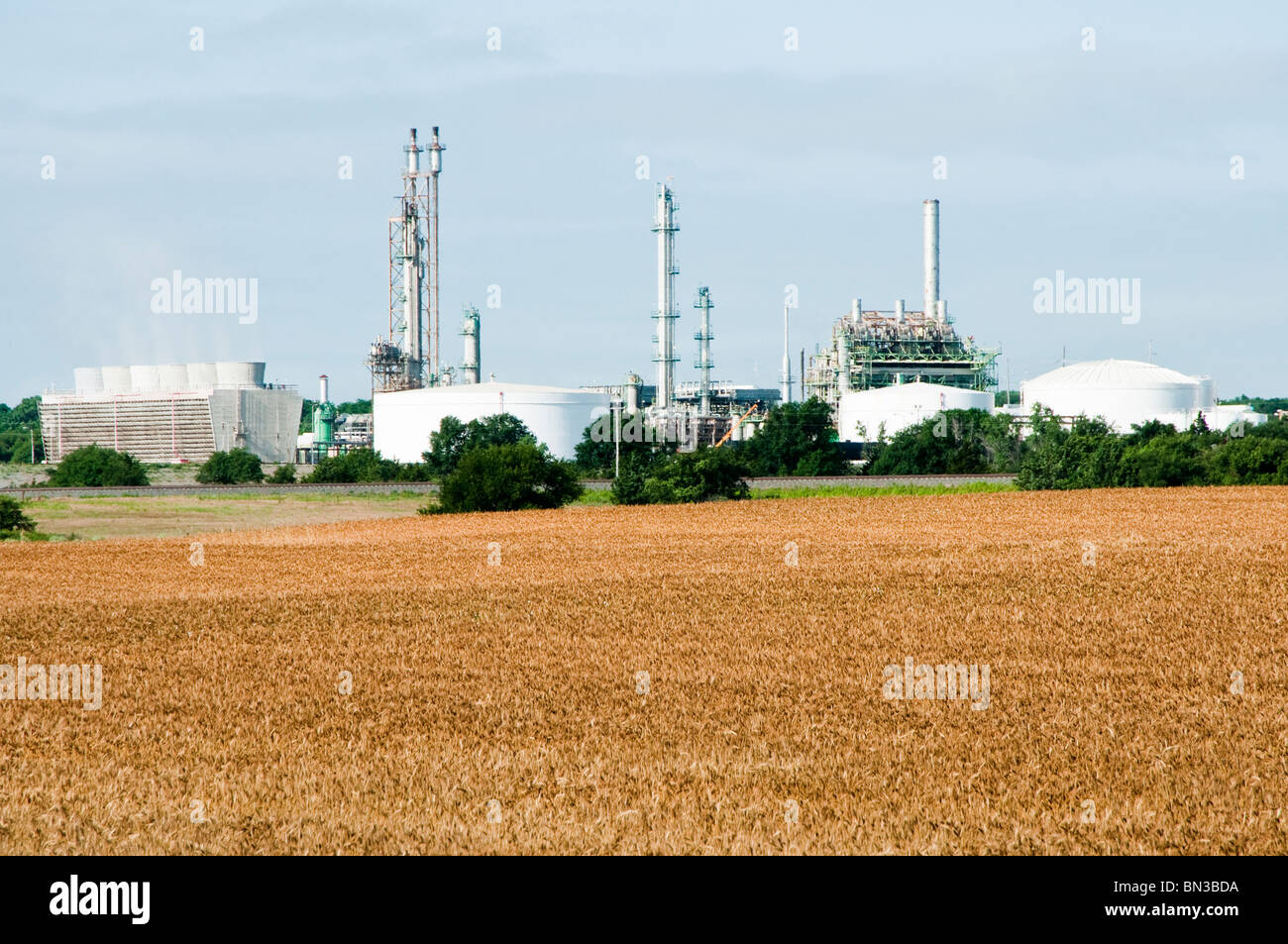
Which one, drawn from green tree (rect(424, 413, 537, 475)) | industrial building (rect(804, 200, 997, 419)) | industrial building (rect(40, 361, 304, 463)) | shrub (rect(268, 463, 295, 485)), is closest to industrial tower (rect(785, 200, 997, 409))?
industrial building (rect(804, 200, 997, 419))

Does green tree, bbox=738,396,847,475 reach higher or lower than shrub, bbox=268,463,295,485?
higher

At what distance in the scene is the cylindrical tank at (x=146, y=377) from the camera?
541 feet

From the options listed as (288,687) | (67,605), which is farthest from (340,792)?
(67,605)

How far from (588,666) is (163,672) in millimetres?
5533

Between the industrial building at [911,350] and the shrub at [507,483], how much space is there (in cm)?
6524

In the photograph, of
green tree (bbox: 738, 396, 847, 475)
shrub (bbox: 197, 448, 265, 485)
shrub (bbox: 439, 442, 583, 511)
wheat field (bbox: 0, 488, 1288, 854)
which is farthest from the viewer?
shrub (bbox: 197, 448, 265, 485)

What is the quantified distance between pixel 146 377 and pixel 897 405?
97.3 metres

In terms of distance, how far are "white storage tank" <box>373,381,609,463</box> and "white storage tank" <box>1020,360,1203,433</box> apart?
133 ft

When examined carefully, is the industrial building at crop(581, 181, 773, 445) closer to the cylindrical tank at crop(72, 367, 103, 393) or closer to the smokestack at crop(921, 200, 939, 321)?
the smokestack at crop(921, 200, 939, 321)

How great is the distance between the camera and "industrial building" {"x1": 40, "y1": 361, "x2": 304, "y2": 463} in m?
153

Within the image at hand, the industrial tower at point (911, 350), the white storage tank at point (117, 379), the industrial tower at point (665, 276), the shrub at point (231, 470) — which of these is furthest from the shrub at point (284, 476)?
the white storage tank at point (117, 379)

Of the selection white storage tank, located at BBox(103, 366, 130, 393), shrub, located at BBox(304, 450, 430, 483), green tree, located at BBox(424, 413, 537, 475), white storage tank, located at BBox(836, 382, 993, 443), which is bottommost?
shrub, located at BBox(304, 450, 430, 483)
